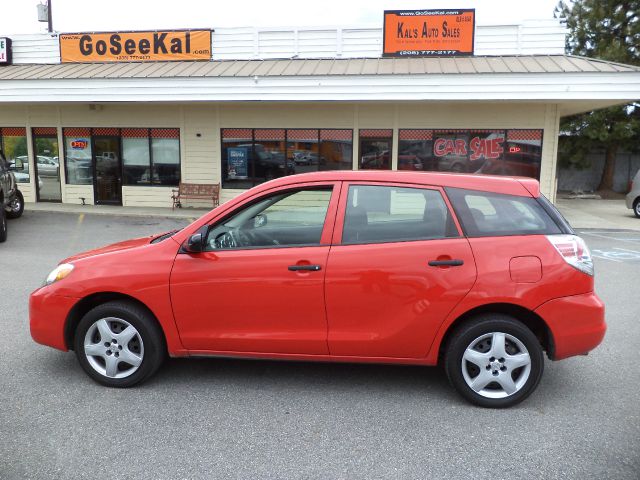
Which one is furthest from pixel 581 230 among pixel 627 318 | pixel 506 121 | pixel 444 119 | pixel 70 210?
pixel 70 210

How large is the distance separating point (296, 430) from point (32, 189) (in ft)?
57.3

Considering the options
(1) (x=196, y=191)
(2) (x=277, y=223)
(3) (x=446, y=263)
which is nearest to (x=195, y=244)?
(2) (x=277, y=223)

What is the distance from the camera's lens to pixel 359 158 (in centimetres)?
1599

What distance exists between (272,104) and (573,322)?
1353 centimetres

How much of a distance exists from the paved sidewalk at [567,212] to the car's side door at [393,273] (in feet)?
37.0

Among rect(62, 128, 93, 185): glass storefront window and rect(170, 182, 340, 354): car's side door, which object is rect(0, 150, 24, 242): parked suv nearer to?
rect(62, 128, 93, 185): glass storefront window

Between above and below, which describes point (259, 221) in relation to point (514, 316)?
above

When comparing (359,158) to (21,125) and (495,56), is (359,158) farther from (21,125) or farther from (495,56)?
(21,125)

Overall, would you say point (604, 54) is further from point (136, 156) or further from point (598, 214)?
point (136, 156)

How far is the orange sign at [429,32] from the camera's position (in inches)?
609

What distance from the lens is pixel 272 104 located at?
15930 millimetres

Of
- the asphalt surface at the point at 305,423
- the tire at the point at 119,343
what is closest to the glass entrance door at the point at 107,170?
the asphalt surface at the point at 305,423

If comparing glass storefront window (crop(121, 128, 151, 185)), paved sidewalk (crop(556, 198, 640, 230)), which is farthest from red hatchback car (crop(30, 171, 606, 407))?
glass storefront window (crop(121, 128, 151, 185))

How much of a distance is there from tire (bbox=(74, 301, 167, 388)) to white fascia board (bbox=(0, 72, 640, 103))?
36.1ft
